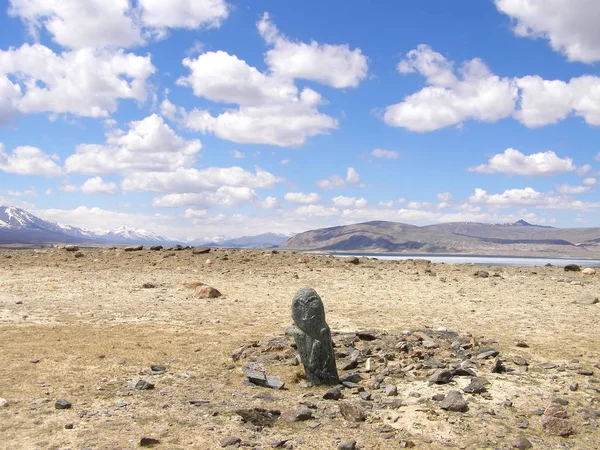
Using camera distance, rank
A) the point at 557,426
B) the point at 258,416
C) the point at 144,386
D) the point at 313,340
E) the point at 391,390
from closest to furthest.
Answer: the point at 557,426 → the point at 258,416 → the point at 391,390 → the point at 144,386 → the point at 313,340

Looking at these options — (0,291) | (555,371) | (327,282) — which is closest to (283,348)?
(555,371)

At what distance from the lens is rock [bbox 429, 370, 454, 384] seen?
11.0 metres

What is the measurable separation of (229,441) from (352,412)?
2.43 metres

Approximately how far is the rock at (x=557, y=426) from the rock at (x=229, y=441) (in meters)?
5.38

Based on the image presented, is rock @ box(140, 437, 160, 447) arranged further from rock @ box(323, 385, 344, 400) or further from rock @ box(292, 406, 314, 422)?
rock @ box(323, 385, 344, 400)

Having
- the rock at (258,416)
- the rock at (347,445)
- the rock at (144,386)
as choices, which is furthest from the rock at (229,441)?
the rock at (144,386)

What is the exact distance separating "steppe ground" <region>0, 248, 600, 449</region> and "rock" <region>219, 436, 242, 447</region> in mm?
246

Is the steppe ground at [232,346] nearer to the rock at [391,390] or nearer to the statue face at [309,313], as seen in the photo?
the rock at [391,390]

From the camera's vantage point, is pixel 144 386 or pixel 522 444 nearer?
pixel 522 444

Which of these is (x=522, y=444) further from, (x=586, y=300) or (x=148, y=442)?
(x=586, y=300)

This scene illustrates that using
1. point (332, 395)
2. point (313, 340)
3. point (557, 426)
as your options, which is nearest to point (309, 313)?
point (313, 340)

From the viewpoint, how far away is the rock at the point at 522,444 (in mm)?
8141

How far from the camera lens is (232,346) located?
14.5 metres

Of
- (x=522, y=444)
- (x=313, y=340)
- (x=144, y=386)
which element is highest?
(x=313, y=340)
